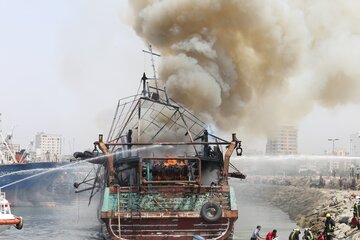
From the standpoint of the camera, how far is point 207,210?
91.6 feet

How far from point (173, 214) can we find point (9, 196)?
6844cm

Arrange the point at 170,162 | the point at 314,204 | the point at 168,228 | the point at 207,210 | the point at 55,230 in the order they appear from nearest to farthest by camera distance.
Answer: the point at 168,228, the point at 207,210, the point at 170,162, the point at 55,230, the point at 314,204

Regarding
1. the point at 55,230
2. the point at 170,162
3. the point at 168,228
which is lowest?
the point at 55,230

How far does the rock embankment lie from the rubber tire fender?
27.2 ft

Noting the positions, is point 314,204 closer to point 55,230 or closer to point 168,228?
point 55,230

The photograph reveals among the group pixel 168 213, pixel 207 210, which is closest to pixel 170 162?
pixel 168 213

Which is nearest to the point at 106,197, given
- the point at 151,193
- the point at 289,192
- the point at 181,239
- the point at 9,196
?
the point at 151,193

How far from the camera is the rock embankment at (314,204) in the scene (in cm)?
3786

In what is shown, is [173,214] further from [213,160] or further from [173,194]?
[213,160]

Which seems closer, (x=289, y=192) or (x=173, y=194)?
(x=173, y=194)

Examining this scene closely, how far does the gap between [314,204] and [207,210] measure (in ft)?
138

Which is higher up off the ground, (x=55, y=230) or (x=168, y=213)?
(x=168, y=213)

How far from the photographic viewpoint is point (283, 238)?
132ft

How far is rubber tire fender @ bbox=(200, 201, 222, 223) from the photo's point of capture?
27.7 m
